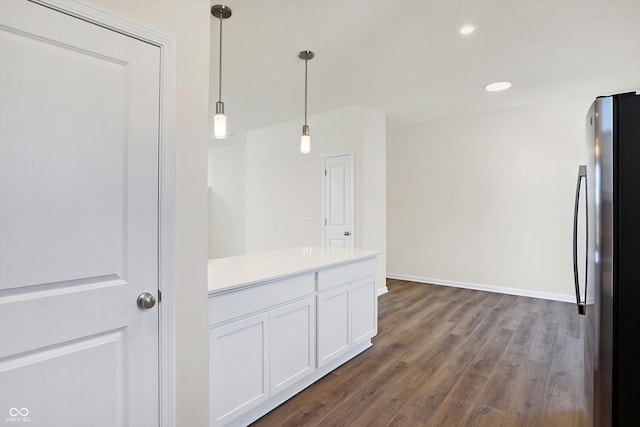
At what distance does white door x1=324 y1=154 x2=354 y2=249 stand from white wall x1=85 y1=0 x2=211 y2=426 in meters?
3.22

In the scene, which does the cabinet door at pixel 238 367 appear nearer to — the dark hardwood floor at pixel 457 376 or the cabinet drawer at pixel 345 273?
the dark hardwood floor at pixel 457 376

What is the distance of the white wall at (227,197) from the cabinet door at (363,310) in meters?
4.65

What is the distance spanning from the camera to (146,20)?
4.38 ft

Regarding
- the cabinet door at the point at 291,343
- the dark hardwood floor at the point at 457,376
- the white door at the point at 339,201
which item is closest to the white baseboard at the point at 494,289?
the dark hardwood floor at the point at 457,376

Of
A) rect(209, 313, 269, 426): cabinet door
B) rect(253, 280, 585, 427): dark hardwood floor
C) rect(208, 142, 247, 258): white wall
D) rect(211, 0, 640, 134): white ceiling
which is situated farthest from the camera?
rect(208, 142, 247, 258): white wall

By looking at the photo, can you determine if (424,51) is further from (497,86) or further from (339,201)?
(339,201)

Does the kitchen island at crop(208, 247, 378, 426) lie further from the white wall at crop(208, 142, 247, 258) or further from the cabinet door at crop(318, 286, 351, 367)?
the white wall at crop(208, 142, 247, 258)

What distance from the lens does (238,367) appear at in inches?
69.9

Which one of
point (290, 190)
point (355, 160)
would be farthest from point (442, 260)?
point (290, 190)

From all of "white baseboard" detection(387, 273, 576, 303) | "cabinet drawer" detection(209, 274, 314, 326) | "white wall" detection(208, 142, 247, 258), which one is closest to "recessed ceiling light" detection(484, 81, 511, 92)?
"white baseboard" detection(387, 273, 576, 303)

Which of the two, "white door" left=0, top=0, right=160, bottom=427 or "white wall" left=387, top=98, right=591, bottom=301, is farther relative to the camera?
"white wall" left=387, top=98, right=591, bottom=301

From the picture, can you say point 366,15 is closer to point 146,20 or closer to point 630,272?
point 146,20

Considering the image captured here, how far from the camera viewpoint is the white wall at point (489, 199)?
4.32m

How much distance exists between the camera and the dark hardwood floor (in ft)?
6.52
